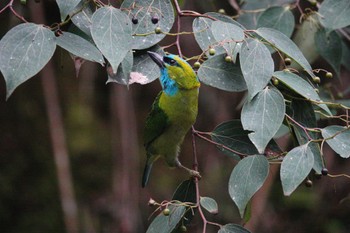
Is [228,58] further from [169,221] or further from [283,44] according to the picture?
[169,221]

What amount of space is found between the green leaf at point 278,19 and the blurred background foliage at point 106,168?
1508 millimetres

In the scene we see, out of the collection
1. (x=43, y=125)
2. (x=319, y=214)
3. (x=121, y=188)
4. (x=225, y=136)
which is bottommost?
(x=319, y=214)

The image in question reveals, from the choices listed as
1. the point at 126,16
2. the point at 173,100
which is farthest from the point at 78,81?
the point at 126,16

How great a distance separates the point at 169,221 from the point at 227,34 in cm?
59

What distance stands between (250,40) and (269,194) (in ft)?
9.28

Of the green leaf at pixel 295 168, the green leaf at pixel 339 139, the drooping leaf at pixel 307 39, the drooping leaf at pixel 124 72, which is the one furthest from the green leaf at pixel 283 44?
the drooping leaf at pixel 307 39

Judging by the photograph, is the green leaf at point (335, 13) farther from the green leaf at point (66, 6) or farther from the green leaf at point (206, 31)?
the green leaf at point (66, 6)

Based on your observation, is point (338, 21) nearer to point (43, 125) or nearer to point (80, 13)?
point (80, 13)

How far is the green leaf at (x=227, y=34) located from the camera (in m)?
1.82

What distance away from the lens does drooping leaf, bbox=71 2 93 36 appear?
1866mm

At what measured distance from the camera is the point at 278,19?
2.56 m

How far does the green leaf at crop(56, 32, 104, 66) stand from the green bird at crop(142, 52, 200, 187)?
226 mm

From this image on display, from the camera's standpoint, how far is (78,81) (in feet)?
14.5

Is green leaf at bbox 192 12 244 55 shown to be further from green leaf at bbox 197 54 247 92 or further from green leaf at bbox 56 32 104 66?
green leaf at bbox 56 32 104 66
